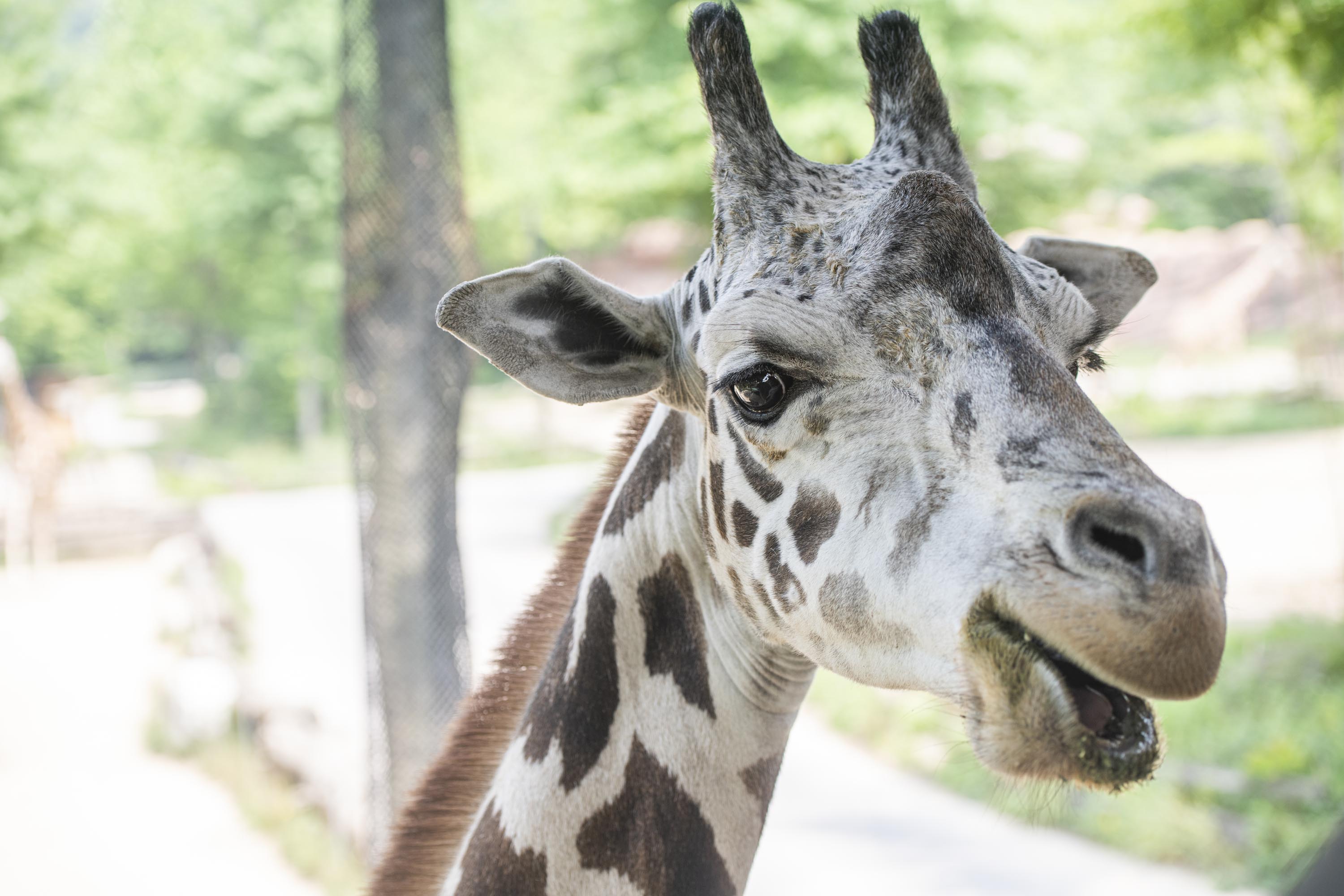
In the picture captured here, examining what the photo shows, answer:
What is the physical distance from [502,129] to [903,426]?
595 inches

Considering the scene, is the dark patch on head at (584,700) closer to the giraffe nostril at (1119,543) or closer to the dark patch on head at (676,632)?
the dark patch on head at (676,632)

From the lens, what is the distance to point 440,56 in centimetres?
427

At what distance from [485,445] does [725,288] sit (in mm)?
20104

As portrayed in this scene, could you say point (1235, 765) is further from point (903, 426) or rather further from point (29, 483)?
point (29, 483)

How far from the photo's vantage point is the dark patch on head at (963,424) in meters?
1.32

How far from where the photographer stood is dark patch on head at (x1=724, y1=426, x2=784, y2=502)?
154 cm

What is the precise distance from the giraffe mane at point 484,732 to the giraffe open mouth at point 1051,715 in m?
0.87

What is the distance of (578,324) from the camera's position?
175 centimetres

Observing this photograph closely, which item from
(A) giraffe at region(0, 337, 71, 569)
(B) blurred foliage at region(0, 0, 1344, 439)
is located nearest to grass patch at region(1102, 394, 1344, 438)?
(B) blurred foliage at region(0, 0, 1344, 439)

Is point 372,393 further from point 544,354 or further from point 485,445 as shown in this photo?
point 485,445

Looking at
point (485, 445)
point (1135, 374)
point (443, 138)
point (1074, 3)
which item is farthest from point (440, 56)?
point (1135, 374)

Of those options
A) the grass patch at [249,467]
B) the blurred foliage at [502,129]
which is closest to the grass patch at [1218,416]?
the blurred foliage at [502,129]

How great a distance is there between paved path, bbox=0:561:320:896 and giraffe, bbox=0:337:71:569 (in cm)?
175

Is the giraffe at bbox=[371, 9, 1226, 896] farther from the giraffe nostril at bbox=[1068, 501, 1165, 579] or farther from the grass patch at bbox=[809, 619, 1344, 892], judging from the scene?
the grass patch at bbox=[809, 619, 1344, 892]
